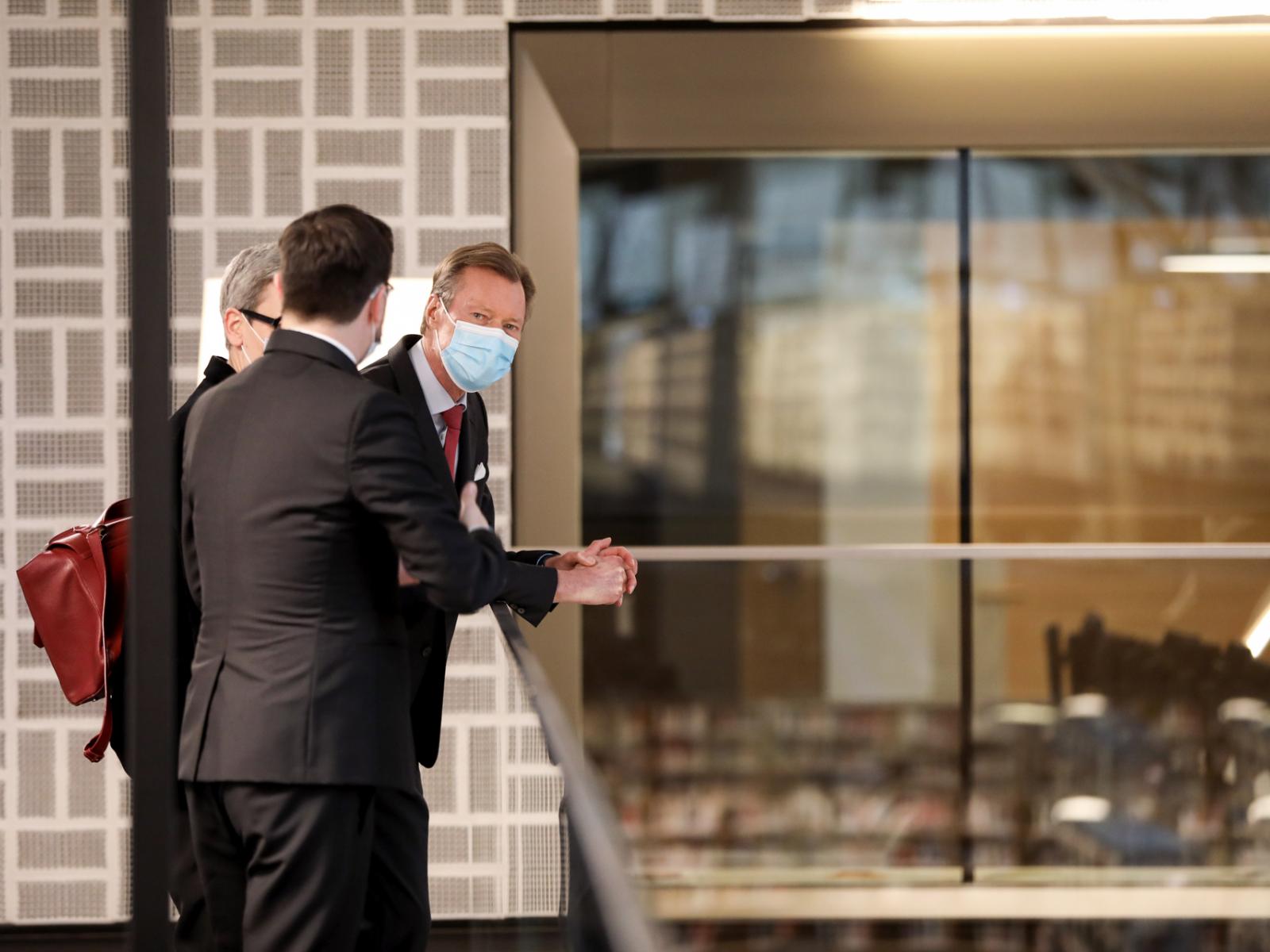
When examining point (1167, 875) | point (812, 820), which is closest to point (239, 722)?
point (812, 820)

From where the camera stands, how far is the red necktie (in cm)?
234

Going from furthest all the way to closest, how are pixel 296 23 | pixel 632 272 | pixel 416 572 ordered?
1. pixel 632 272
2. pixel 296 23
3. pixel 416 572

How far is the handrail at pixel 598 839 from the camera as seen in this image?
90cm

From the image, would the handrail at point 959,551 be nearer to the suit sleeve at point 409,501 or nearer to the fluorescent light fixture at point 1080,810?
the fluorescent light fixture at point 1080,810

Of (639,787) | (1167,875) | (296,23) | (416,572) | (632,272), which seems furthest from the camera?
(1167,875)

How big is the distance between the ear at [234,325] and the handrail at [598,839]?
810 millimetres

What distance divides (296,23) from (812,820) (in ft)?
10.7

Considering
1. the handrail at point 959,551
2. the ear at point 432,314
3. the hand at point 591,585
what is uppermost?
the ear at point 432,314

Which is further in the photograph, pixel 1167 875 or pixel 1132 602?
pixel 1167 875

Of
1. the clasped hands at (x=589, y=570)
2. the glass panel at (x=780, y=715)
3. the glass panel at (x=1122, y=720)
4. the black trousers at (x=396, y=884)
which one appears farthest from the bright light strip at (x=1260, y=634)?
the black trousers at (x=396, y=884)

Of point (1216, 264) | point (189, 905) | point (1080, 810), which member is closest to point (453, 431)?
point (189, 905)

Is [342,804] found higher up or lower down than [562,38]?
lower down

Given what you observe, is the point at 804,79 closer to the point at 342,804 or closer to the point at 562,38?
the point at 562,38

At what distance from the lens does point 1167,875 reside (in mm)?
5617
